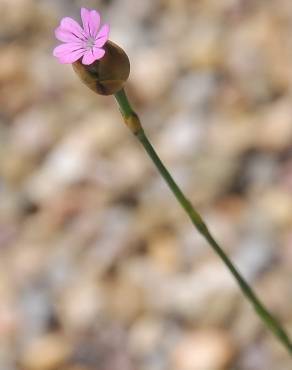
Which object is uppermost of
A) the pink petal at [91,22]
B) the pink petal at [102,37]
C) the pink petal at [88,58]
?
the pink petal at [91,22]

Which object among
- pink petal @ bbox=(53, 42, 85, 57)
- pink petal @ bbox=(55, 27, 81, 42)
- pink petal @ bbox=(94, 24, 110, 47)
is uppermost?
pink petal @ bbox=(55, 27, 81, 42)

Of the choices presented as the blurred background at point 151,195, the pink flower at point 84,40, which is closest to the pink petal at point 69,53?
the pink flower at point 84,40

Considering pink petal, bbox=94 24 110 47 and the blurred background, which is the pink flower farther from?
the blurred background

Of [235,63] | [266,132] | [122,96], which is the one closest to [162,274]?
[266,132]

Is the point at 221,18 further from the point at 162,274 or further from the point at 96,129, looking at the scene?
the point at 162,274

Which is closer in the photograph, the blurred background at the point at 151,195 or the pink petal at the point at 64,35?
the pink petal at the point at 64,35

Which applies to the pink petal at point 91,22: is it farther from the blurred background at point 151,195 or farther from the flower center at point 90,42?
the blurred background at point 151,195

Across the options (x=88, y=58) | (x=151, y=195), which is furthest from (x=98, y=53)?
(x=151, y=195)

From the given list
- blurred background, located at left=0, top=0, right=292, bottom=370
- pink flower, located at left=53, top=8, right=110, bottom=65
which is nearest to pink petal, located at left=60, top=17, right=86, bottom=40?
pink flower, located at left=53, top=8, right=110, bottom=65

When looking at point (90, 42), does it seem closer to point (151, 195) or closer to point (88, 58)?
point (88, 58)
